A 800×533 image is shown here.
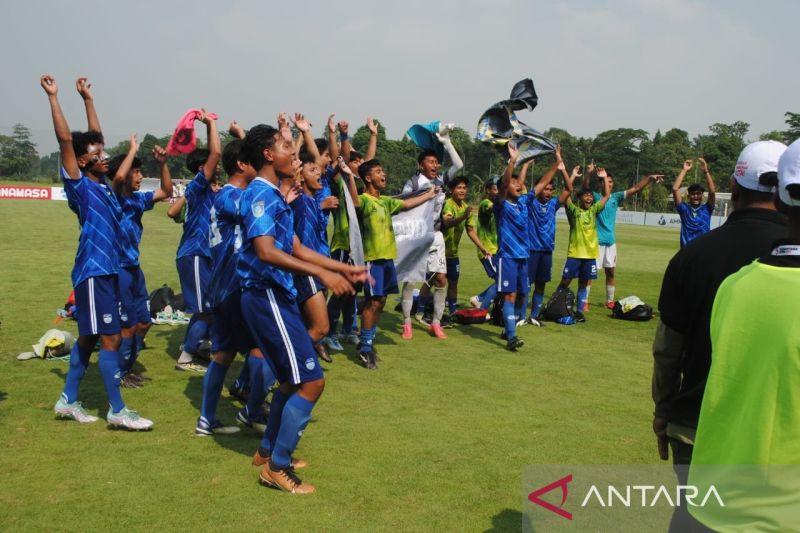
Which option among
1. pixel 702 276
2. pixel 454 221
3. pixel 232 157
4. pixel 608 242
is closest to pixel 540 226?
pixel 454 221

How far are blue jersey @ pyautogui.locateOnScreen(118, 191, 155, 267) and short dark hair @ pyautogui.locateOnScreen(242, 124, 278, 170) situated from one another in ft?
7.66

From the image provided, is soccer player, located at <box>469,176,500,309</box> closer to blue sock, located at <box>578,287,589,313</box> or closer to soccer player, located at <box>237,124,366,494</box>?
blue sock, located at <box>578,287,589,313</box>

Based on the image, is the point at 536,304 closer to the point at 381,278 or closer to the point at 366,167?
the point at 381,278

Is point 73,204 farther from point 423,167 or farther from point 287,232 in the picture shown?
point 423,167

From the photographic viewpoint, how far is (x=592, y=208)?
12.2 metres

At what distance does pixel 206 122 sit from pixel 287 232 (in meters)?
2.37

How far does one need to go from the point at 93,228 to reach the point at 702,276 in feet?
15.0

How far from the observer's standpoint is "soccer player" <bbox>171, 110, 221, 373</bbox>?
24.3ft

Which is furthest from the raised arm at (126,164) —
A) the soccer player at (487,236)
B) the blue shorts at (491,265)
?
the soccer player at (487,236)

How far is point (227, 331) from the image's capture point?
558cm

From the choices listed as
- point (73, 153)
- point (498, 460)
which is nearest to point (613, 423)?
point (498, 460)

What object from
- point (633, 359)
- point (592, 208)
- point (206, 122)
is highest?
point (206, 122)

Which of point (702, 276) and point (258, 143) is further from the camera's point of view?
point (258, 143)

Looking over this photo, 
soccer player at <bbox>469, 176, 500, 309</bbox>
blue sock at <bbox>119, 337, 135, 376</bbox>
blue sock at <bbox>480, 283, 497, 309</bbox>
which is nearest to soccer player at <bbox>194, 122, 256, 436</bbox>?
blue sock at <bbox>119, 337, 135, 376</bbox>
